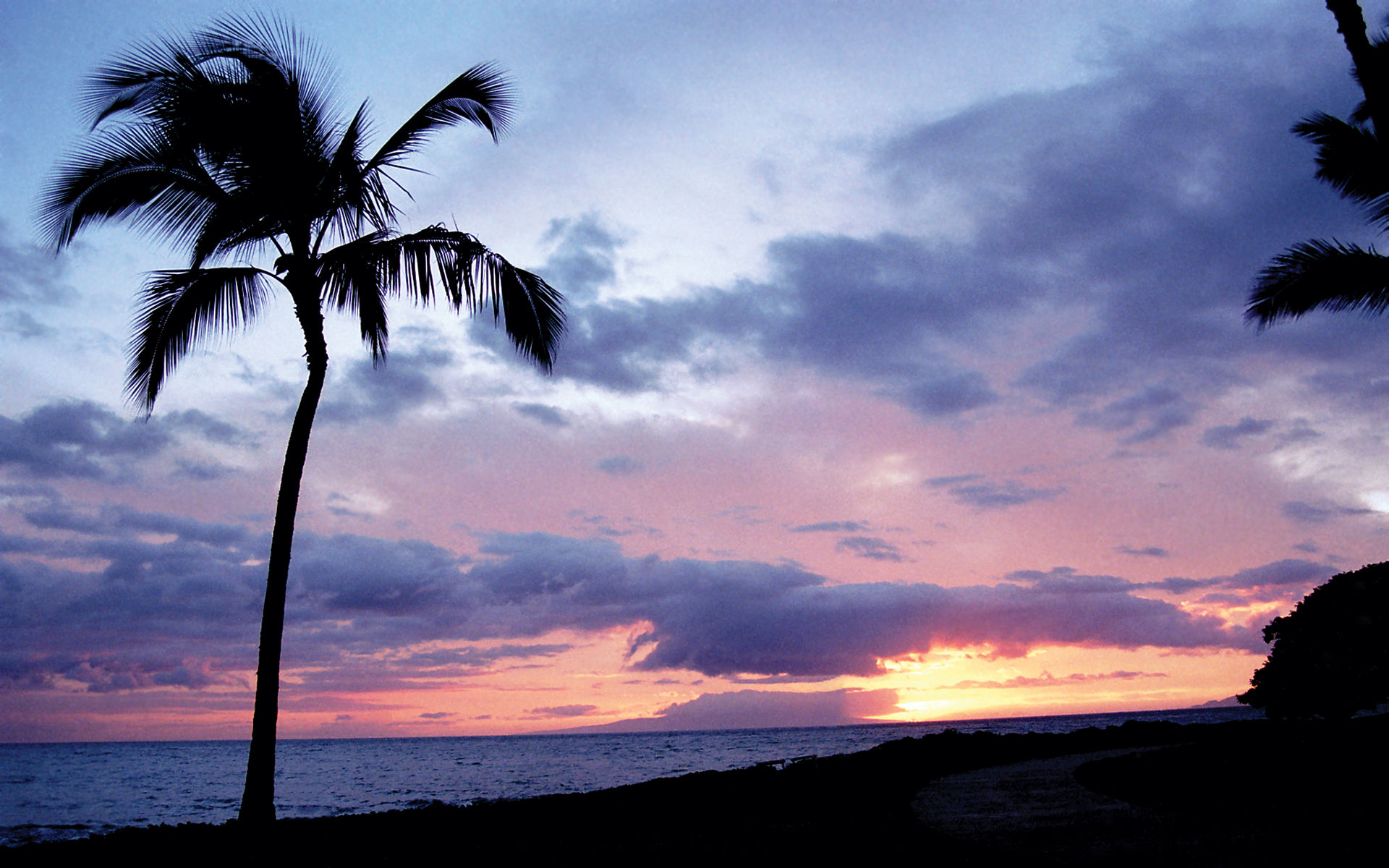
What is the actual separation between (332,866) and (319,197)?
769 centimetres

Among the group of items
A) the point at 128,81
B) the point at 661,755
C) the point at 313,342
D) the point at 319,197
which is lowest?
the point at 661,755

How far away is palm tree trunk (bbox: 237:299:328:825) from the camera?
9.21 meters

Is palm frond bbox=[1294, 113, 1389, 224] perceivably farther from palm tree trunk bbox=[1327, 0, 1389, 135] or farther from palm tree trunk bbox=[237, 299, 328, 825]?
palm tree trunk bbox=[237, 299, 328, 825]

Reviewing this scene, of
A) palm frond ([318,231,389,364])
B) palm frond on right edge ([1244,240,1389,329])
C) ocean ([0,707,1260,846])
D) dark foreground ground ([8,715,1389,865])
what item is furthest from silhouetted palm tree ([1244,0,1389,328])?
ocean ([0,707,1260,846])

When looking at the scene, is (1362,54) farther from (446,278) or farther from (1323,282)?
(446,278)

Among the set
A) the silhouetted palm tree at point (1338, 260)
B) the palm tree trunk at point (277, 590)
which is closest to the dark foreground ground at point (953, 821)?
the palm tree trunk at point (277, 590)

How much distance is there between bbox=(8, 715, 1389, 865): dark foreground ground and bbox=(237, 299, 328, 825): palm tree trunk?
39 centimetres

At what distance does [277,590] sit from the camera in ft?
32.1

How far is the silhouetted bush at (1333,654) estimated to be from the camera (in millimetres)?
11609

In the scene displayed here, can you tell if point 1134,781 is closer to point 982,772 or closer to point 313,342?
point 982,772

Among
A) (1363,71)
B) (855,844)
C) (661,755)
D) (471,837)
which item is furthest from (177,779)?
(1363,71)

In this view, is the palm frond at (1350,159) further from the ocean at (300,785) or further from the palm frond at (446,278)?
the ocean at (300,785)

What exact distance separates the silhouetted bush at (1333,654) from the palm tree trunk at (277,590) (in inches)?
500

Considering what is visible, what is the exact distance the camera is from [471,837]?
10.7m
